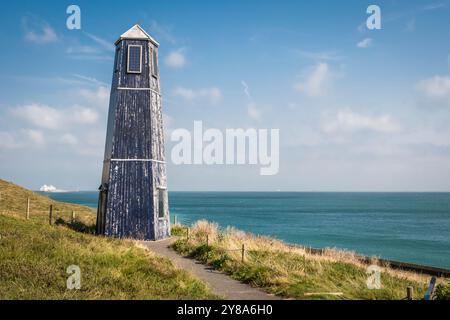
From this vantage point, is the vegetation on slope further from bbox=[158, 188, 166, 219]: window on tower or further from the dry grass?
the dry grass

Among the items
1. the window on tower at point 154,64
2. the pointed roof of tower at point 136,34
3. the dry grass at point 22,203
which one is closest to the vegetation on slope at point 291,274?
the window on tower at point 154,64

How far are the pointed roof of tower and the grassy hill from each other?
11.5 m

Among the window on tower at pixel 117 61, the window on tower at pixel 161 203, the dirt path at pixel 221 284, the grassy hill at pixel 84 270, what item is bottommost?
the dirt path at pixel 221 284

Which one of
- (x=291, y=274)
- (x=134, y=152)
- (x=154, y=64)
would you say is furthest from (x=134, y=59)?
(x=291, y=274)

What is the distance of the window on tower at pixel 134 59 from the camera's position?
75.8 feet

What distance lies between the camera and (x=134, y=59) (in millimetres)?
23203

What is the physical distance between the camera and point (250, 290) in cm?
1225

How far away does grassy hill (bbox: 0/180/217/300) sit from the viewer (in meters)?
10.4

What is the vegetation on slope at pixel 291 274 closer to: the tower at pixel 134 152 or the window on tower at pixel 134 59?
the tower at pixel 134 152

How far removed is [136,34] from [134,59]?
1.55 m

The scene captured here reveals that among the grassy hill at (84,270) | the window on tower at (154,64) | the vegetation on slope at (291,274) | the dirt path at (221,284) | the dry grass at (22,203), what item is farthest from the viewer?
the dry grass at (22,203)

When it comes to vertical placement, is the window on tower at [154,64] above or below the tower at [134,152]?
above

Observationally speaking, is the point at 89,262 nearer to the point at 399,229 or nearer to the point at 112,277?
the point at 112,277

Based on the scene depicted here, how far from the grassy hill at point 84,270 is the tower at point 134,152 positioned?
3281 mm
